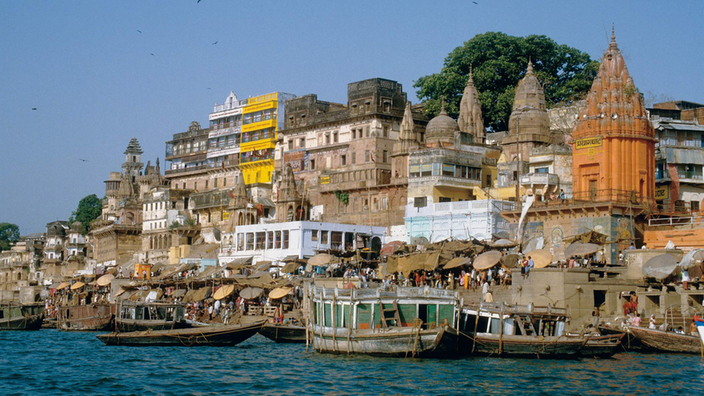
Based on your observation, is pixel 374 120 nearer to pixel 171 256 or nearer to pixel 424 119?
pixel 424 119

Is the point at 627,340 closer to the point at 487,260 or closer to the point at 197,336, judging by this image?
the point at 487,260

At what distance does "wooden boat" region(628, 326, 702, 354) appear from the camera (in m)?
29.6

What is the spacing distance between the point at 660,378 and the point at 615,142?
63.8 feet

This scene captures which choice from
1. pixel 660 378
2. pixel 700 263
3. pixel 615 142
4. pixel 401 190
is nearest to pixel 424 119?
pixel 401 190

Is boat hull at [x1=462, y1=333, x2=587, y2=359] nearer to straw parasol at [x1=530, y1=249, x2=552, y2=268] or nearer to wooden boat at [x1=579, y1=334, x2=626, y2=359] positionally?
wooden boat at [x1=579, y1=334, x2=626, y2=359]

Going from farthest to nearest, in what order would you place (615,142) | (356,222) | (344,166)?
(344,166)
(356,222)
(615,142)

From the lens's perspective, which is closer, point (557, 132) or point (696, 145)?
point (696, 145)

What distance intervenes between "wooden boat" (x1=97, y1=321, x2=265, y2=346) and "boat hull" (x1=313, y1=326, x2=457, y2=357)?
6355 mm

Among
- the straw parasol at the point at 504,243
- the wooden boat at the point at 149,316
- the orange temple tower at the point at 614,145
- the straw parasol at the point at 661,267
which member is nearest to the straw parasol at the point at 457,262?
the straw parasol at the point at 504,243

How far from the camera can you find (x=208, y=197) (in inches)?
2803

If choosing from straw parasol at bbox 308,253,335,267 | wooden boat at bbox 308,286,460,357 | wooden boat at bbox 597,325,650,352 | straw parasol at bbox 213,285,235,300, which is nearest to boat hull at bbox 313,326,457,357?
wooden boat at bbox 308,286,460,357

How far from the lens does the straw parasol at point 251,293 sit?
43656mm

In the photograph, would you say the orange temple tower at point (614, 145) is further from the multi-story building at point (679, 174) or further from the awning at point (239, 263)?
the awning at point (239, 263)

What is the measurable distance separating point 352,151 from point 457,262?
23.2 m
